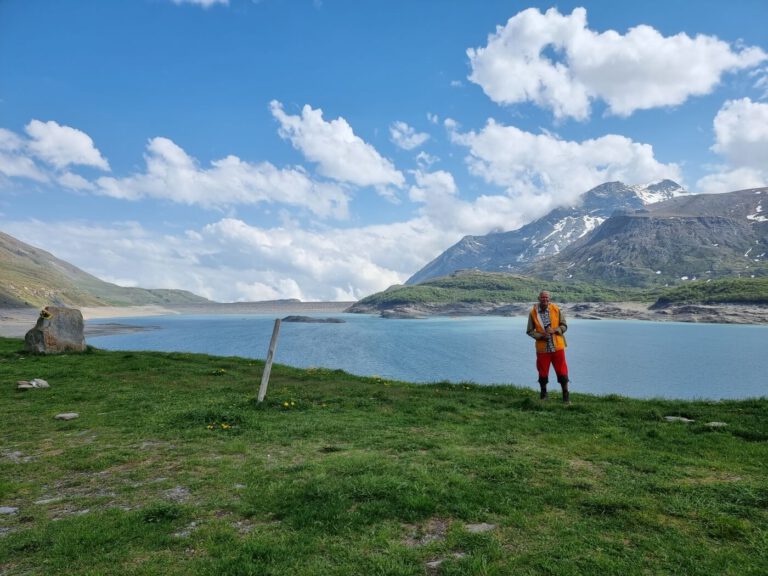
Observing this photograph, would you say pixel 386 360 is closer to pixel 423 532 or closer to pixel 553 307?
pixel 553 307

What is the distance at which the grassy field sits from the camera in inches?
266

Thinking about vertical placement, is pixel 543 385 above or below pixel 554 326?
below

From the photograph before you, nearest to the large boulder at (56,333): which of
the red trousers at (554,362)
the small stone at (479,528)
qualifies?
the red trousers at (554,362)

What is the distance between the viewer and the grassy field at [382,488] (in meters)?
6.75

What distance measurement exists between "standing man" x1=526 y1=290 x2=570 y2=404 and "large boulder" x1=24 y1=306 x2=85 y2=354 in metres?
32.6

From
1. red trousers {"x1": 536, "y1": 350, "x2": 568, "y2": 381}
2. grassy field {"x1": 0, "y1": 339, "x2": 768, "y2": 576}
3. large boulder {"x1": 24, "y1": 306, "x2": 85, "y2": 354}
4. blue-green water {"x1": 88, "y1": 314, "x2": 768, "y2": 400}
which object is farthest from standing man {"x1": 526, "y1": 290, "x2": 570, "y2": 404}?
blue-green water {"x1": 88, "y1": 314, "x2": 768, "y2": 400}

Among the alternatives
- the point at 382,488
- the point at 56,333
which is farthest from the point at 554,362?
the point at 56,333

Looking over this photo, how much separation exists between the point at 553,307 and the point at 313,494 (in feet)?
44.3

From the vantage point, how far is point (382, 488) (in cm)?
911

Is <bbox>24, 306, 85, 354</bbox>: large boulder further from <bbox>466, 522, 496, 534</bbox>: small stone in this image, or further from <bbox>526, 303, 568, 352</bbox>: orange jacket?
<bbox>466, 522, 496, 534</bbox>: small stone

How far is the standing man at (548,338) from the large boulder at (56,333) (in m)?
32.6

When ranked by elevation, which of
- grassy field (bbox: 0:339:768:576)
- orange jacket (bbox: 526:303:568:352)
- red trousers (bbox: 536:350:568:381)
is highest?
orange jacket (bbox: 526:303:568:352)

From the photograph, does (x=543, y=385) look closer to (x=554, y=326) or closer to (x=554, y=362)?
(x=554, y=362)

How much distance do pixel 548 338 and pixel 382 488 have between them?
12.0 metres
